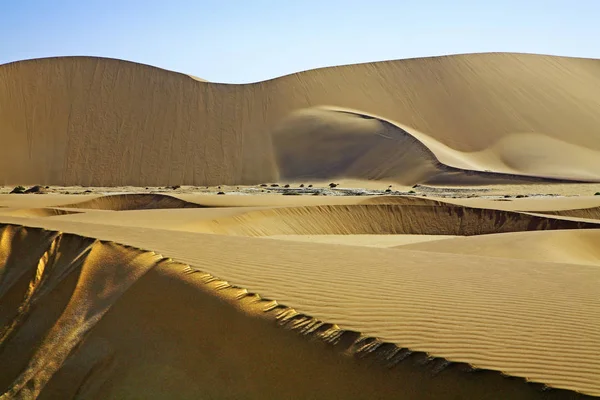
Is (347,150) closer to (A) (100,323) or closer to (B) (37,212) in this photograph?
(B) (37,212)

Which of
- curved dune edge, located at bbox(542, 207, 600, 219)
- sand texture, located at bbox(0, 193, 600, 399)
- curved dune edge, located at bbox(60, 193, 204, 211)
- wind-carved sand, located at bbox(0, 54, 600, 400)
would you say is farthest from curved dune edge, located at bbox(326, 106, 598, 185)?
sand texture, located at bbox(0, 193, 600, 399)

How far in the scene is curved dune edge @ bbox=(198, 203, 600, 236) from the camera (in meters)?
20.1

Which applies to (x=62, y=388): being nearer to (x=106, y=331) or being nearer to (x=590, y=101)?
(x=106, y=331)

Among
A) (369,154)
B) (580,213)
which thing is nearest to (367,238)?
(580,213)

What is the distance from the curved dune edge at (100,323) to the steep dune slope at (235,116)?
1731 inches

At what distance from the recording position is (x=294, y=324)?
17.1 feet

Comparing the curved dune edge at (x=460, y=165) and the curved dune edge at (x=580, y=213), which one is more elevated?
the curved dune edge at (x=460, y=165)

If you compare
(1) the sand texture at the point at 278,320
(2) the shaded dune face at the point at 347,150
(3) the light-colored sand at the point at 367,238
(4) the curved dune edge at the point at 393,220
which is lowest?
(3) the light-colored sand at the point at 367,238

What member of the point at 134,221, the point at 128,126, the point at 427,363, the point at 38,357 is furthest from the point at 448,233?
the point at 128,126

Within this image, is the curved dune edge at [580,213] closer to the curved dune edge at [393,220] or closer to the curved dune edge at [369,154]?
the curved dune edge at [393,220]

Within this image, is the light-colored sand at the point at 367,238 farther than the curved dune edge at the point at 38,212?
No

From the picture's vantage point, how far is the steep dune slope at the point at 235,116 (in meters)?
54.5

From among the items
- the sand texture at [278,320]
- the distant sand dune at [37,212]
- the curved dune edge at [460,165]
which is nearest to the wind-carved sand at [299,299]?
the sand texture at [278,320]

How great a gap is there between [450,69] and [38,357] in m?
66.9
